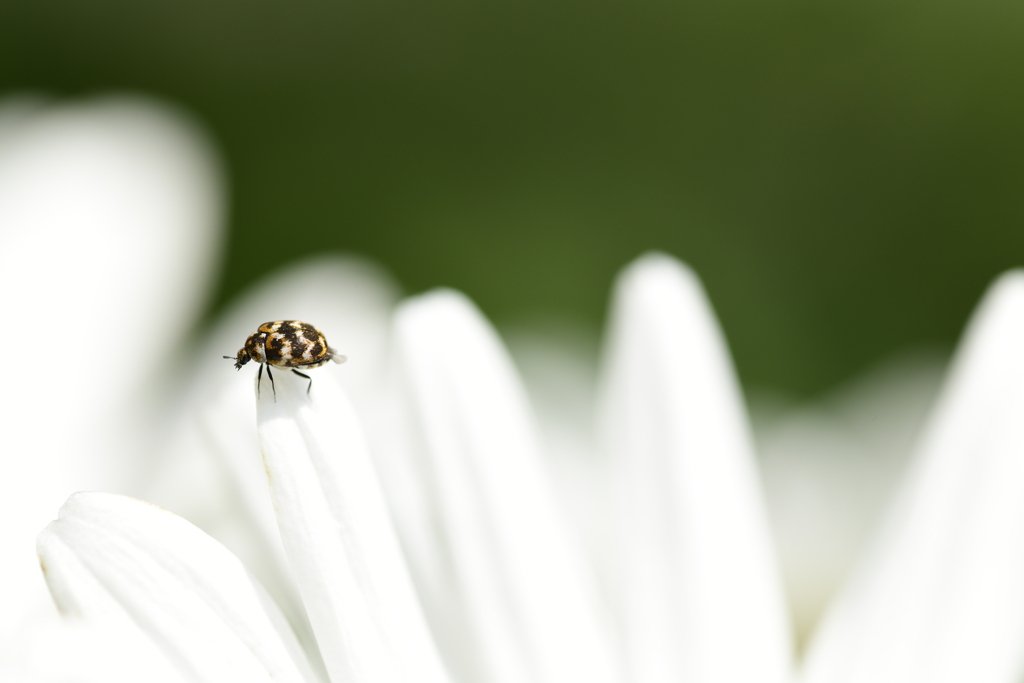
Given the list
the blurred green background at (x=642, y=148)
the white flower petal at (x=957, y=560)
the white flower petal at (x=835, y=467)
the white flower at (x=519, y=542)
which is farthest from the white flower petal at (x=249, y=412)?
the white flower petal at (x=835, y=467)

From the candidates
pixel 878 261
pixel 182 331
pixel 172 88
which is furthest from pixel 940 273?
pixel 172 88

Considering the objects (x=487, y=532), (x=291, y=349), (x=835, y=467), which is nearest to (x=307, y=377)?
(x=291, y=349)

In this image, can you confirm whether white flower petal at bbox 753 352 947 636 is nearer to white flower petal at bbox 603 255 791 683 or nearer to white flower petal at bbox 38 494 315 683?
white flower petal at bbox 603 255 791 683

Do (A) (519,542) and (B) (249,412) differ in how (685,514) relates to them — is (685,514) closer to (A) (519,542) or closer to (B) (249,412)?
(A) (519,542)

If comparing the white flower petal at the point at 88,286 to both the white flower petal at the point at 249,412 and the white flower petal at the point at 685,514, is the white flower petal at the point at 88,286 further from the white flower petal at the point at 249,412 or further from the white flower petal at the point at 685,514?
the white flower petal at the point at 685,514

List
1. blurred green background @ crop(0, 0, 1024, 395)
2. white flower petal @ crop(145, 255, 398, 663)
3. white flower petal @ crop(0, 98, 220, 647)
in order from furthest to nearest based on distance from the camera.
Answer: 1. blurred green background @ crop(0, 0, 1024, 395)
2. white flower petal @ crop(0, 98, 220, 647)
3. white flower petal @ crop(145, 255, 398, 663)

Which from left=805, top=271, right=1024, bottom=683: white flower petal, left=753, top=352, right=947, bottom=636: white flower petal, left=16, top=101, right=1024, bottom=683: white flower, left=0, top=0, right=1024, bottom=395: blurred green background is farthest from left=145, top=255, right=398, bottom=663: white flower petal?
left=753, top=352, right=947, bottom=636: white flower petal
